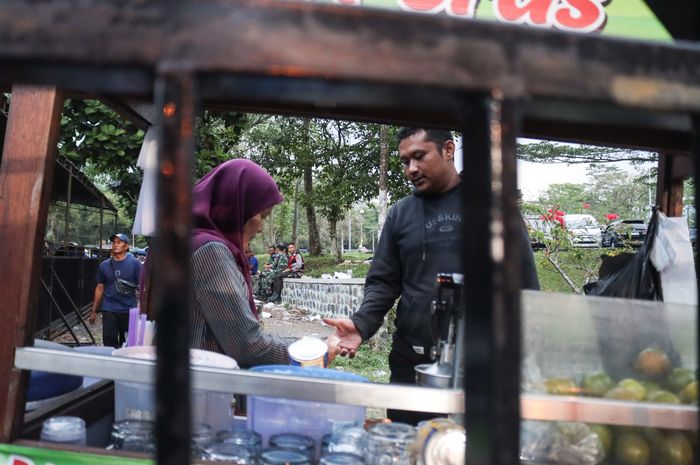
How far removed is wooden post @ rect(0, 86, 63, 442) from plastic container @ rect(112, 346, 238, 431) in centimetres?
28

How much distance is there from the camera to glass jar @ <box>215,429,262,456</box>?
4.50ft

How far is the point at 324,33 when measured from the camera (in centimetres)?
47

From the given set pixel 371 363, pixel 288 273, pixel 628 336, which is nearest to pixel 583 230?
pixel 371 363

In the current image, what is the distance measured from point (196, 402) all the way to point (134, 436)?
19 centimetres

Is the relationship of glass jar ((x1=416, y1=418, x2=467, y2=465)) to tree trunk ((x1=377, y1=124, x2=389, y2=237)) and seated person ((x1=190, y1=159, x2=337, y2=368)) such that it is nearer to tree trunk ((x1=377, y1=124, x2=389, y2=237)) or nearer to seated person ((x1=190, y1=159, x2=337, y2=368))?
A: seated person ((x1=190, y1=159, x2=337, y2=368))

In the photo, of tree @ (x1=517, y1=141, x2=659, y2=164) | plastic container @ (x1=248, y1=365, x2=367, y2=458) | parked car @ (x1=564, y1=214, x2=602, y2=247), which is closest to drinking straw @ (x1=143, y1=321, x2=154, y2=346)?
plastic container @ (x1=248, y1=365, x2=367, y2=458)

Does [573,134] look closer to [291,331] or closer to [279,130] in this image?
[291,331]

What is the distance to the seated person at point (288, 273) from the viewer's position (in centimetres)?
1681

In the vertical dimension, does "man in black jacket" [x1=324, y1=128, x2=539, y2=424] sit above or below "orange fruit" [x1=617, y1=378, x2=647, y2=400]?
above

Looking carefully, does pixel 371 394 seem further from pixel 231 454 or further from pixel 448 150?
pixel 448 150

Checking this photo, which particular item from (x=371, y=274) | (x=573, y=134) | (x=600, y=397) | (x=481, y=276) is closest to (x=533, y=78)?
(x=481, y=276)

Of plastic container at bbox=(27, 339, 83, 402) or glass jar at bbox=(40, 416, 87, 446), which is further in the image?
plastic container at bbox=(27, 339, 83, 402)

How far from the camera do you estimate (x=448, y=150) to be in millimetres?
2977

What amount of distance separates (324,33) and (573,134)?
2.18 metres
